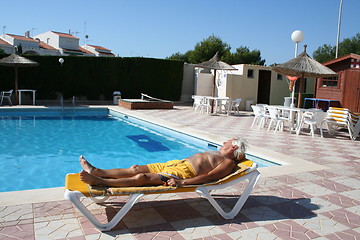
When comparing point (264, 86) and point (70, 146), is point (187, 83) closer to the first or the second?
point (264, 86)

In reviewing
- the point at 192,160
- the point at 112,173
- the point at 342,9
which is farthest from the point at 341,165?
the point at 342,9

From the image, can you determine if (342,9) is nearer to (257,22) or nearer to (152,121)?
(257,22)

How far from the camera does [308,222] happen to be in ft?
11.1

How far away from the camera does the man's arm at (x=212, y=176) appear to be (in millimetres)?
3281

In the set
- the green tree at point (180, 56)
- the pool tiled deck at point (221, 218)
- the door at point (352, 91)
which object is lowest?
the pool tiled deck at point (221, 218)

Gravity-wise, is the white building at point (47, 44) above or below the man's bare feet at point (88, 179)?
above

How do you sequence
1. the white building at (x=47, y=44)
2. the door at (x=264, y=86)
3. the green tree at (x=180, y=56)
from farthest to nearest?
the green tree at (x=180, y=56), the white building at (x=47, y=44), the door at (x=264, y=86)

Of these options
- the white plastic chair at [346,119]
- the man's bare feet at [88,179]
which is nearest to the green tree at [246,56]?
the white plastic chair at [346,119]

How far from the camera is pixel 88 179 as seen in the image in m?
2.99

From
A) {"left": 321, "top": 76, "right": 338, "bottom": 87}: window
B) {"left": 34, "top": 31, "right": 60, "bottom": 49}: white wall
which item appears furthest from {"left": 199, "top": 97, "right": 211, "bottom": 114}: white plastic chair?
{"left": 34, "top": 31, "right": 60, "bottom": 49}: white wall

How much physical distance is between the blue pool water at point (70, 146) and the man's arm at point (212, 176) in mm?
3101

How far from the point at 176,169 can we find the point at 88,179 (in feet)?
2.97

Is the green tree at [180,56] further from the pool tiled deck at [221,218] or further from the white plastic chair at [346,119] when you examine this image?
the pool tiled deck at [221,218]

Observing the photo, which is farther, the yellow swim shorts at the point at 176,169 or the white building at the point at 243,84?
the white building at the point at 243,84
